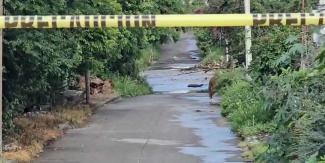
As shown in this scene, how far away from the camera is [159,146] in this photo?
564 inches

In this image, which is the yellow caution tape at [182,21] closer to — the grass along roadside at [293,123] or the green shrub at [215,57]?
the grass along roadside at [293,123]

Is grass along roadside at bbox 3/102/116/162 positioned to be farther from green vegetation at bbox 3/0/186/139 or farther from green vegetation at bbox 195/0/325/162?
green vegetation at bbox 195/0/325/162

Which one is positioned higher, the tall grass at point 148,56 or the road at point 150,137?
the road at point 150,137

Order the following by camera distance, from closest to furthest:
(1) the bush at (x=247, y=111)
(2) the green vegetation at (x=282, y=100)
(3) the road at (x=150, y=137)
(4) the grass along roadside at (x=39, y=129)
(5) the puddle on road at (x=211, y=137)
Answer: (2) the green vegetation at (x=282, y=100) < (4) the grass along roadside at (x=39, y=129) < (3) the road at (x=150, y=137) < (5) the puddle on road at (x=211, y=137) < (1) the bush at (x=247, y=111)

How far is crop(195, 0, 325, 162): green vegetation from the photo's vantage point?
7125 millimetres

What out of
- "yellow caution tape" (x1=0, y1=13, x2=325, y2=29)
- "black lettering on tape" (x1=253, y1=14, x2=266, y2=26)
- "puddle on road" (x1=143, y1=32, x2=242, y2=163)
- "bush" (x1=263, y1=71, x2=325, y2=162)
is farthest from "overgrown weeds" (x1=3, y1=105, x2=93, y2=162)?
"black lettering on tape" (x1=253, y1=14, x2=266, y2=26)

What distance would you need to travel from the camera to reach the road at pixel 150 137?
42.3 feet

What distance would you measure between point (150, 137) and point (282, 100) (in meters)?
5.98

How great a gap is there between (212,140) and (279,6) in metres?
6.06

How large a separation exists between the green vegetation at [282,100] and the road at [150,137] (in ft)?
1.91

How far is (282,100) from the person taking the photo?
33.3 feet

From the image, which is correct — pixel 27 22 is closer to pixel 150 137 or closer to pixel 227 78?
pixel 150 137

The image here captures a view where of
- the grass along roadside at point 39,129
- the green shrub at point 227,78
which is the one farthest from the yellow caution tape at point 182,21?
the green shrub at point 227,78

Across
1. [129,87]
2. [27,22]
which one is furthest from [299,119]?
[129,87]
